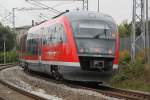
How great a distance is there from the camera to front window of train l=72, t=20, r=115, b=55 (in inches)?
699

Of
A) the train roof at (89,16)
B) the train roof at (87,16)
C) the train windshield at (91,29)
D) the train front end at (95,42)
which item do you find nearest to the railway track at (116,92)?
the train front end at (95,42)

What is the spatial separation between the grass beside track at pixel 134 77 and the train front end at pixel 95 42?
3082mm

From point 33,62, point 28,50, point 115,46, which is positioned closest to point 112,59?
point 115,46

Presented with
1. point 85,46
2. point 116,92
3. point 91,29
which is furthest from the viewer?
point 91,29

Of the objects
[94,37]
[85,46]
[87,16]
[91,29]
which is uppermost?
[87,16]

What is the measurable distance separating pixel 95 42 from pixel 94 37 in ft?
0.86

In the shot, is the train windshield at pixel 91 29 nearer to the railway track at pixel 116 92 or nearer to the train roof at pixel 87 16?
the train roof at pixel 87 16

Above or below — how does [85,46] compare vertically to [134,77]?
above

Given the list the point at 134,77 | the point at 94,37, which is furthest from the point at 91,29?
the point at 134,77

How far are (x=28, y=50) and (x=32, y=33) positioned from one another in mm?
1554

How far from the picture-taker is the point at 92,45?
17.9 meters

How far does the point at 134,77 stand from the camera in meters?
22.7

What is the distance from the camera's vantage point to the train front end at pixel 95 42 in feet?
57.9

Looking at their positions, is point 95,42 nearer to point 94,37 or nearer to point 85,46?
point 94,37
